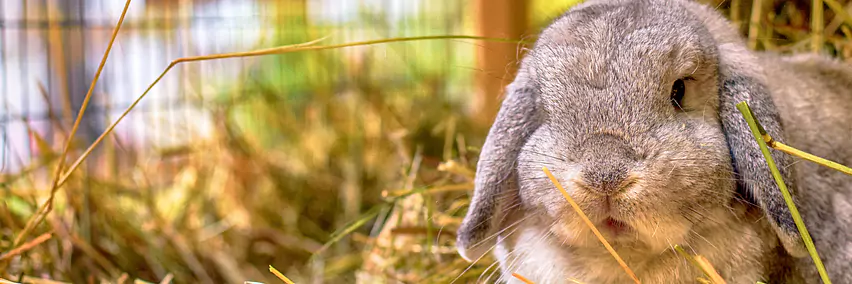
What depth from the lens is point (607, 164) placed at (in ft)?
4.77

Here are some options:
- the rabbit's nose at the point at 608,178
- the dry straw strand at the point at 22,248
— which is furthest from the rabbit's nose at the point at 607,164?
the dry straw strand at the point at 22,248

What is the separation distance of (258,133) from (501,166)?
2191 millimetres

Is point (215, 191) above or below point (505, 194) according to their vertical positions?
below

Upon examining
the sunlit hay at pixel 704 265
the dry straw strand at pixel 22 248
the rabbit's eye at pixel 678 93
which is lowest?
the dry straw strand at pixel 22 248

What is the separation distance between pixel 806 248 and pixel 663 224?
32 centimetres

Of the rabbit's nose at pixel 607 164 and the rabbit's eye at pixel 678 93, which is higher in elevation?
the rabbit's eye at pixel 678 93

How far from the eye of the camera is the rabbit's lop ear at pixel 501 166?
176 centimetres

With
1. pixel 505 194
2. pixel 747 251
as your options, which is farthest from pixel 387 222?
pixel 747 251

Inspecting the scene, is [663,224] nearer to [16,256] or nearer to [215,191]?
[16,256]

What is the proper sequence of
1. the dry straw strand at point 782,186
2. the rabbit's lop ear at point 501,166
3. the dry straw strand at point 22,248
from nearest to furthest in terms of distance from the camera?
1. the dry straw strand at point 782,186
2. the rabbit's lop ear at point 501,166
3. the dry straw strand at point 22,248

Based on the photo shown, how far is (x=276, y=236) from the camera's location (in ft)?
10.0

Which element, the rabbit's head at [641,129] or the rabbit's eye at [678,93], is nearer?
the rabbit's head at [641,129]

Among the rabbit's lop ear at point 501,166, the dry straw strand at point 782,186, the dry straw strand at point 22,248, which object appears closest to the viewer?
the dry straw strand at point 782,186

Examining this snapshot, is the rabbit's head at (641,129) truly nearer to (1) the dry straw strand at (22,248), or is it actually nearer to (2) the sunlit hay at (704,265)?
(2) the sunlit hay at (704,265)
